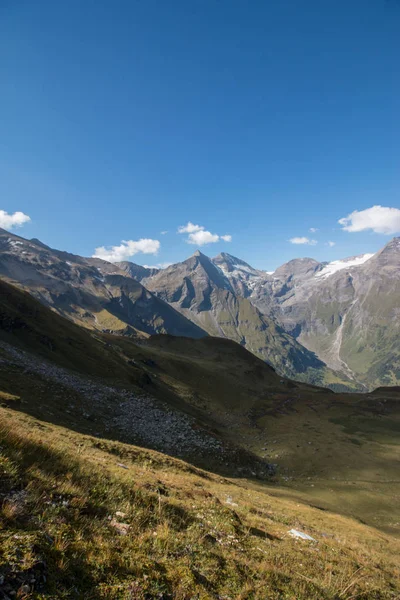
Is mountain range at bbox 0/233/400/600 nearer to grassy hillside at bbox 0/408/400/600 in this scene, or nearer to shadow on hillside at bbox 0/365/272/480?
grassy hillside at bbox 0/408/400/600

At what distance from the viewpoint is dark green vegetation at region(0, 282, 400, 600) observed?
18.3 ft

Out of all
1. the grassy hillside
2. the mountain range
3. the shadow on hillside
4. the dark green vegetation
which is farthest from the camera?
the shadow on hillside

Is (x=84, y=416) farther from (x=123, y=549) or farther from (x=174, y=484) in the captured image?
(x=123, y=549)

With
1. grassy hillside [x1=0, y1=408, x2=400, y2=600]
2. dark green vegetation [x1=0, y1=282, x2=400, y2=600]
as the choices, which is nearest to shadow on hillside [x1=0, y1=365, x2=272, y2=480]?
dark green vegetation [x1=0, y1=282, x2=400, y2=600]

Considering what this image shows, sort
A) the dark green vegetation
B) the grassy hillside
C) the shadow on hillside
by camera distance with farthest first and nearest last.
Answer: the shadow on hillside → the dark green vegetation → the grassy hillside

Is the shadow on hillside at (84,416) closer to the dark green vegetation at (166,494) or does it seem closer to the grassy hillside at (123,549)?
the dark green vegetation at (166,494)

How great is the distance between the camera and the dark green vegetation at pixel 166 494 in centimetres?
558

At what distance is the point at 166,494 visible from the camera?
13.1 meters

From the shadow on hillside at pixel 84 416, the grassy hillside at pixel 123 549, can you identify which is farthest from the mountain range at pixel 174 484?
the shadow on hillside at pixel 84 416

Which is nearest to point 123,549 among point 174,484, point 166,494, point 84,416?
point 166,494

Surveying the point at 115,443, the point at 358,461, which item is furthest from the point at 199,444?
the point at 358,461

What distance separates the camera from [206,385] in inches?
4323

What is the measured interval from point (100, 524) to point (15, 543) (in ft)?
8.63

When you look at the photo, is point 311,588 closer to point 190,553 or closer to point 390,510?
point 190,553
